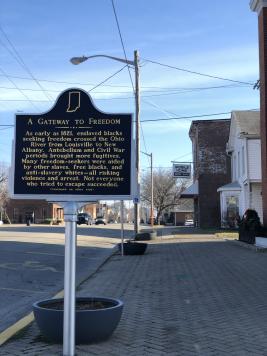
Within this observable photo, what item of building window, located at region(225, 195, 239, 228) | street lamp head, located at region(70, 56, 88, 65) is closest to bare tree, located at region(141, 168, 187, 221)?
building window, located at region(225, 195, 239, 228)

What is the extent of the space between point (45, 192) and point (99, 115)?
3.45 feet

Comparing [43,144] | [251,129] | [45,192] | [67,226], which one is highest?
[251,129]

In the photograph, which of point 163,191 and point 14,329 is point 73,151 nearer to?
point 14,329

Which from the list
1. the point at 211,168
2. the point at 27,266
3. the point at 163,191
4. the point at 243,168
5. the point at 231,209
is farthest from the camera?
the point at 163,191

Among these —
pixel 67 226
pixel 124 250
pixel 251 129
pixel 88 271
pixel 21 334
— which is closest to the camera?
pixel 67 226

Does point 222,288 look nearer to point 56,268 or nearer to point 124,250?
point 56,268

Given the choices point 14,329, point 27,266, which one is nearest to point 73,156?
point 14,329

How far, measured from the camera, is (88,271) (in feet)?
50.8

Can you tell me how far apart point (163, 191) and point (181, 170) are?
152 ft

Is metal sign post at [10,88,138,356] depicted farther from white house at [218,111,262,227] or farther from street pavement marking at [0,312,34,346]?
white house at [218,111,262,227]

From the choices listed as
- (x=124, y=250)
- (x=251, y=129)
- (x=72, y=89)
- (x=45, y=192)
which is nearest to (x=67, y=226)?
(x=45, y=192)

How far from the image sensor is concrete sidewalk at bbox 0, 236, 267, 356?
20.6ft

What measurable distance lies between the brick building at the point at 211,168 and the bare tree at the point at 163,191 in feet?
158

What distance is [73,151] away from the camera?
6.10 m
